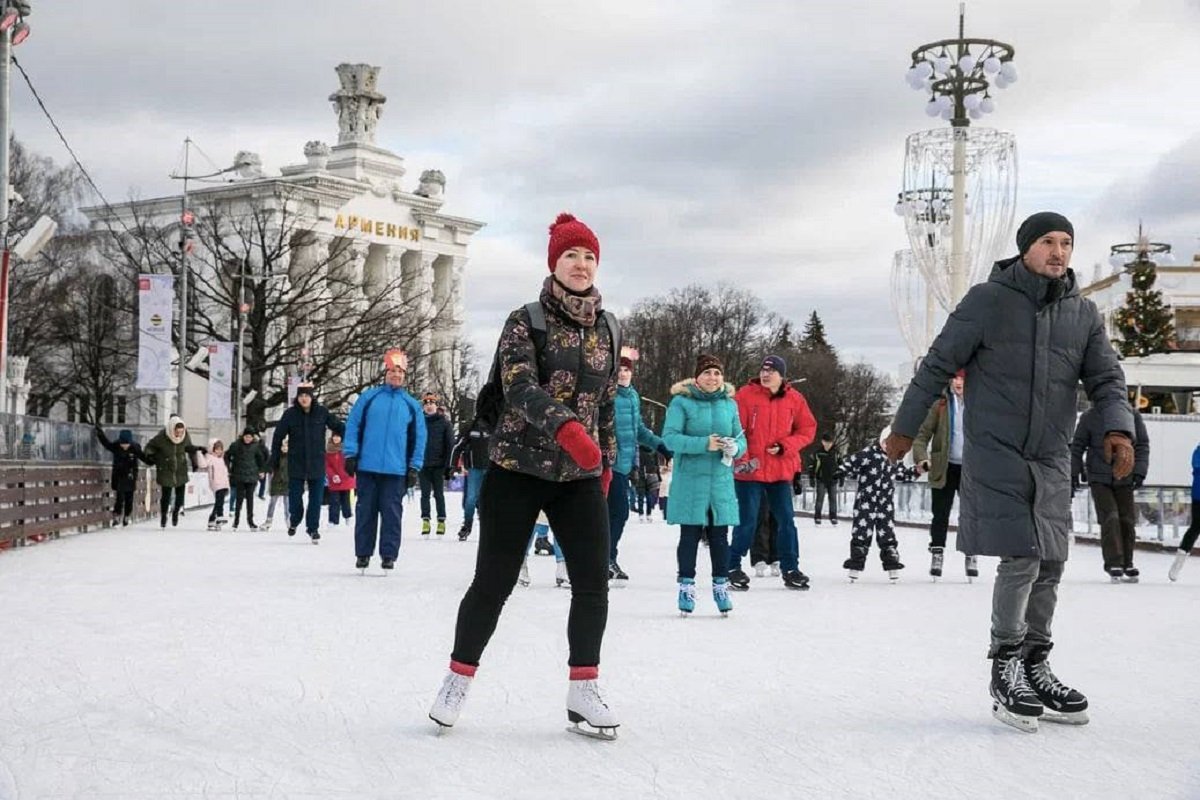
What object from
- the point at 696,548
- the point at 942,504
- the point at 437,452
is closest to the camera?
the point at 696,548

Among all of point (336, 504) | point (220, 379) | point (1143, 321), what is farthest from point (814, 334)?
point (336, 504)

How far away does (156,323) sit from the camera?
27.8 meters

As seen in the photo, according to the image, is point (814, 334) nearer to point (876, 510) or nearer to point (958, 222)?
point (958, 222)

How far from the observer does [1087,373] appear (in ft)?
20.2

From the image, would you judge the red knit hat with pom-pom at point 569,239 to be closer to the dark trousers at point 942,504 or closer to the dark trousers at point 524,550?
the dark trousers at point 524,550

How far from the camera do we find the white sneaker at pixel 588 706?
219 inches

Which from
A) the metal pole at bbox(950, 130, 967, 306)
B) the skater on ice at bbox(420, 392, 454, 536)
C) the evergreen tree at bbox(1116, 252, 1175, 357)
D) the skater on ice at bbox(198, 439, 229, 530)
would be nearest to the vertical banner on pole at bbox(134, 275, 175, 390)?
the skater on ice at bbox(198, 439, 229, 530)

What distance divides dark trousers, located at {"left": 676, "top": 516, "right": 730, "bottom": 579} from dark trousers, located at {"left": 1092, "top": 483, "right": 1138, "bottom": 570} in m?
4.77

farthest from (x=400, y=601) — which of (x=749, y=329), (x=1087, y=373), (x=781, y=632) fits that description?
(x=749, y=329)

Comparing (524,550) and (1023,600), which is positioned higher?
(524,550)

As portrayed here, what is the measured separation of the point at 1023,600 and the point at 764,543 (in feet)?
27.2

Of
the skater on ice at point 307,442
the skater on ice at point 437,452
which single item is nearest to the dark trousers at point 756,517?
the skater on ice at point 307,442

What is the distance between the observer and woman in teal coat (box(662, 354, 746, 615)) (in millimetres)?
10031

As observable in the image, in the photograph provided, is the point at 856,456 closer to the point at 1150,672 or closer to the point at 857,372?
the point at 1150,672
